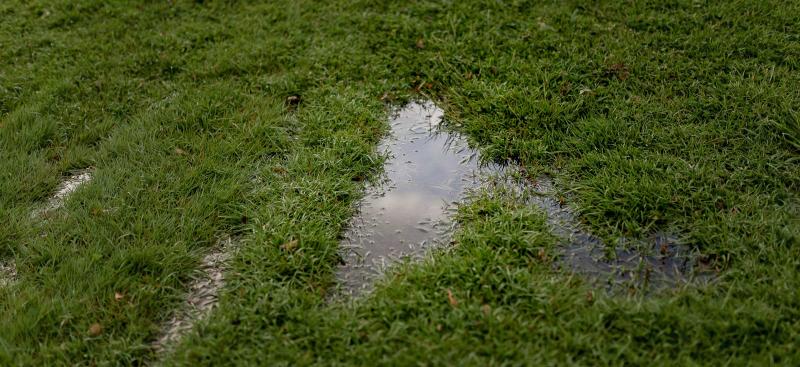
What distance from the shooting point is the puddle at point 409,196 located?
127 inches

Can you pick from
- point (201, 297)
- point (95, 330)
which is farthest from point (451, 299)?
point (95, 330)

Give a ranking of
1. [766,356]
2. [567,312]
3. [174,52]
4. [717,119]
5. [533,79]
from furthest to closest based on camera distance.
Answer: [174,52] < [533,79] < [717,119] < [567,312] < [766,356]

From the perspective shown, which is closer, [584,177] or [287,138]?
[584,177]

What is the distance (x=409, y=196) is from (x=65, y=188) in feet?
6.66

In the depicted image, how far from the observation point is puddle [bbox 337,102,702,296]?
3027 millimetres

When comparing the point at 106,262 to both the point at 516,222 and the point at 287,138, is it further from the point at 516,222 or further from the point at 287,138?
the point at 516,222

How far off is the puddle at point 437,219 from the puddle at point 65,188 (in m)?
1.65

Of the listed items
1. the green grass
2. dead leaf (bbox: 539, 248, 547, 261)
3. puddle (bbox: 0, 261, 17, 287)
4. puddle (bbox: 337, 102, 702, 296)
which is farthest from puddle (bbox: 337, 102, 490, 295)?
puddle (bbox: 0, 261, 17, 287)

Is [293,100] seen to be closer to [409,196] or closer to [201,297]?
[409,196]

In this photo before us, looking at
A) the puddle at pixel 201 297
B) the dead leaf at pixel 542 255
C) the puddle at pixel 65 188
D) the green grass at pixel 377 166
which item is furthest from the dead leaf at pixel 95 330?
the dead leaf at pixel 542 255

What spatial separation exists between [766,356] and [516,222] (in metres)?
1.24

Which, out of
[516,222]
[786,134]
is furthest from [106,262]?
[786,134]

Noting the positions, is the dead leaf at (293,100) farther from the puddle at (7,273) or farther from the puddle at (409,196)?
the puddle at (7,273)

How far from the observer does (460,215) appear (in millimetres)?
3422
